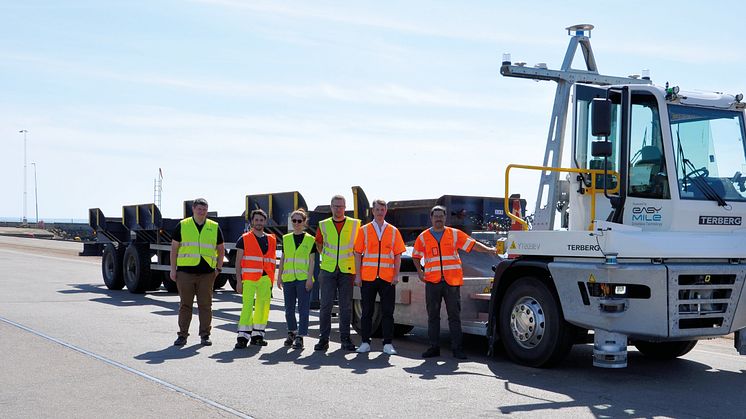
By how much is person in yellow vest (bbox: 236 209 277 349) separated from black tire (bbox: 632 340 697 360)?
4726 mm

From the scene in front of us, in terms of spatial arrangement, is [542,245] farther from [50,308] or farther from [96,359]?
[50,308]

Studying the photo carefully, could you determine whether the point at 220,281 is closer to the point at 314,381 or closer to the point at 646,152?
the point at 314,381

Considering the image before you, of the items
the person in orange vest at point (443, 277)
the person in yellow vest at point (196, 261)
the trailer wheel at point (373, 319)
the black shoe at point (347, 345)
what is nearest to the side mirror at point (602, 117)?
the person in orange vest at point (443, 277)

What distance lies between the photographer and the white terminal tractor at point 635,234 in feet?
27.7

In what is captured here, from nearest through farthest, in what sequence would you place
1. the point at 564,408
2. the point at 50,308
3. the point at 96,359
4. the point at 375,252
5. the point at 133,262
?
the point at 564,408 → the point at 96,359 → the point at 375,252 → the point at 50,308 → the point at 133,262

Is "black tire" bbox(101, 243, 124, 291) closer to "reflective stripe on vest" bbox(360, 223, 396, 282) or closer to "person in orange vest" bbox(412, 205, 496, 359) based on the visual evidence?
"reflective stripe on vest" bbox(360, 223, 396, 282)

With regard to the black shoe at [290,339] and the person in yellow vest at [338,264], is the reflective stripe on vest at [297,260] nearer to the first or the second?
the person in yellow vest at [338,264]

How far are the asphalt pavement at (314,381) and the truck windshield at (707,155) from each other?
199cm

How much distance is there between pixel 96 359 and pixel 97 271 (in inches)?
774

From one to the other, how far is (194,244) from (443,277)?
3394 mm

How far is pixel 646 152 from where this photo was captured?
889cm

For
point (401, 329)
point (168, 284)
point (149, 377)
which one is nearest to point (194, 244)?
point (149, 377)

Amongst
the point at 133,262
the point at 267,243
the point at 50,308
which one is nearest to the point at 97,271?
the point at 133,262

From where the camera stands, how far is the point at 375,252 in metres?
10.6
